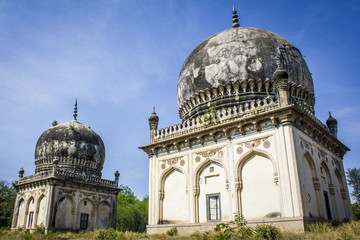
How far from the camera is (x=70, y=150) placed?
2445cm

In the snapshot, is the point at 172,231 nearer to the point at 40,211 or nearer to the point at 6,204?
the point at 40,211

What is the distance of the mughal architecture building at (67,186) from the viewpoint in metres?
20.8

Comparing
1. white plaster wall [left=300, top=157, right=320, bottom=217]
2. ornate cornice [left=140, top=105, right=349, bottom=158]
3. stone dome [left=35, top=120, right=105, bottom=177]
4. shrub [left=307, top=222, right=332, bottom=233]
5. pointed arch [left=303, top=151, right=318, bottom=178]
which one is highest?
stone dome [left=35, top=120, right=105, bottom=177]

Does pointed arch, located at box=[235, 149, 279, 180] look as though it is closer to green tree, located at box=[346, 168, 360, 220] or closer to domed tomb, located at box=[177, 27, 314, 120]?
domed tomb, located at box=[177, 27, 314, 120]

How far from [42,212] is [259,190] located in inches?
606

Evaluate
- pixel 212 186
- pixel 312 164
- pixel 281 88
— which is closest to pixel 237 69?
pixel 281 88

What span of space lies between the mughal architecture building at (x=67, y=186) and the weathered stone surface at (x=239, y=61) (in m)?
10.6

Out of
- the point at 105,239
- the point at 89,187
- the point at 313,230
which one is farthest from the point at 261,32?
the point at 89,187

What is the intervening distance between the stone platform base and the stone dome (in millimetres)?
12320

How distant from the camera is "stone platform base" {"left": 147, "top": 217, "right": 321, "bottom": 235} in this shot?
10.1m

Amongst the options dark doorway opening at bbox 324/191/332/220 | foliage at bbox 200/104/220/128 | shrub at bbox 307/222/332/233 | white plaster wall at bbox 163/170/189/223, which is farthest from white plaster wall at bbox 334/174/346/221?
white plaster wall at bbox 163/170/189/223

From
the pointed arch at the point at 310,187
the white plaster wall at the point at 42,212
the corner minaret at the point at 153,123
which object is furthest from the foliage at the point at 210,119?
the white plaster wall at the point at 42,212

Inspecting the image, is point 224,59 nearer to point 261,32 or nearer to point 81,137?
point 261,32

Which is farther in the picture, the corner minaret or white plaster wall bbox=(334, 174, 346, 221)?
the corner minaret
